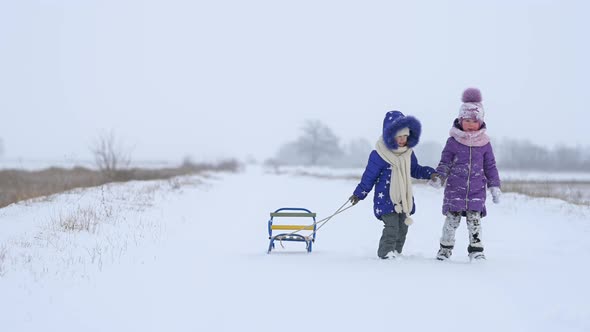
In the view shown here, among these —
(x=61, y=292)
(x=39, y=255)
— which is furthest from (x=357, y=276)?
(x=39, y=255)

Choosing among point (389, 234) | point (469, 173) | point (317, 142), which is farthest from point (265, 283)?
point (317, 142)

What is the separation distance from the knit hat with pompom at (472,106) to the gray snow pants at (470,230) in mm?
1250

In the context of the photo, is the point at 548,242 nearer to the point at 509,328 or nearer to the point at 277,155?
the point at 509,328

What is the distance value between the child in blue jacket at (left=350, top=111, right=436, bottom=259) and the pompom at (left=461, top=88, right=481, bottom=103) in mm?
789

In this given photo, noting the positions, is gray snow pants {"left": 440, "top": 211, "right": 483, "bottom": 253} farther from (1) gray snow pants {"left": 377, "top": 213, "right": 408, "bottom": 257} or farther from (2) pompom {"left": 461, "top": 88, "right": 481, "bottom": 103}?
(2) pompom {"left": 461, "top": 88, "right": 481, "bottom": 103}

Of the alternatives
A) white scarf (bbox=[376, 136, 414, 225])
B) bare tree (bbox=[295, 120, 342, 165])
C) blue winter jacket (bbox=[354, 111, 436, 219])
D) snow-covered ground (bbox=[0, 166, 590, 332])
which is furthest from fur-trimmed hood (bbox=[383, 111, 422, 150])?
bare tree (bbox=[295, 120, 342, 165])

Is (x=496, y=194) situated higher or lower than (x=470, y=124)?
lower

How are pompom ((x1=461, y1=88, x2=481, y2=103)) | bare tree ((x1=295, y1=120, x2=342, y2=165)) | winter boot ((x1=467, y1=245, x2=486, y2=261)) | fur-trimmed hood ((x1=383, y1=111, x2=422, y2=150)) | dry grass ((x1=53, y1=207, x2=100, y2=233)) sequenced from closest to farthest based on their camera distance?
fur-trimmed hood ((x1=383, y1=111, x2=422, y2=150)) < winter boot ((x1=467, y1=245, x2=486, y2=261)) < pompom ((x1=461, y1=88, x2=481, y2=103)) < dry grass ((x1=53, y1=207, x2=100, y2=233)) < bare tree ((x1=295, y1=120, x2=342, y2=165))

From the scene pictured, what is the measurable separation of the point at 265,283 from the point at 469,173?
298cm

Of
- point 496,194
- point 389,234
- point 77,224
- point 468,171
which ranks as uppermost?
point 468,171

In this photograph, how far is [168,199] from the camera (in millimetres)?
12484

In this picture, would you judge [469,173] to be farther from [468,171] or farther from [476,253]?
[476,253]

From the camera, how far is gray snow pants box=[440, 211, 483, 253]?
5219 mm

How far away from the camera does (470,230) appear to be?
209 inches
